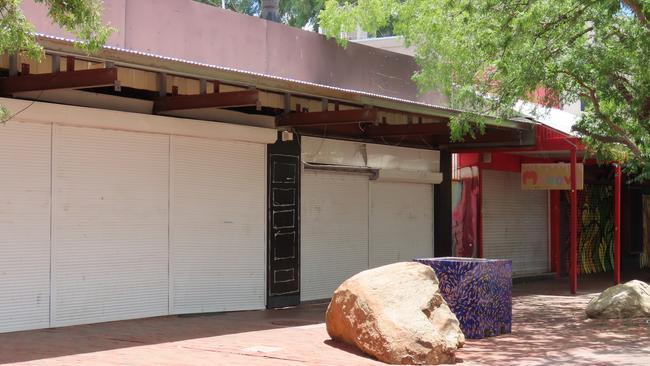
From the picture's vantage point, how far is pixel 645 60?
13.2 meters

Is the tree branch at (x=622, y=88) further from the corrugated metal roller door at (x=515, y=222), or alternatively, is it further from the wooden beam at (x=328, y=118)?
the corrugated metal roller door at (x=515, y=222)

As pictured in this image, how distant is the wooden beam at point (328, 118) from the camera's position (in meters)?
14.7

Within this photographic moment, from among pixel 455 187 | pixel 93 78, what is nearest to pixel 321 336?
pixel 93 78

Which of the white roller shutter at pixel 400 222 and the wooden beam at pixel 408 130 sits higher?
the wooden beam at pixel 408 130

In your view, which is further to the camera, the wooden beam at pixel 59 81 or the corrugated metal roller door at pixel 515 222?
the corrugated metal roller door at pixel 515 222

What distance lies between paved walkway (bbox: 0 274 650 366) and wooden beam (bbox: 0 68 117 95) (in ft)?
10.3

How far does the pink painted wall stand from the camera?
43.0 ft

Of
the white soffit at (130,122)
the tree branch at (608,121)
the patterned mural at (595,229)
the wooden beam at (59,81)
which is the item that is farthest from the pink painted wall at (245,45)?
the patterned mural at (595,229)

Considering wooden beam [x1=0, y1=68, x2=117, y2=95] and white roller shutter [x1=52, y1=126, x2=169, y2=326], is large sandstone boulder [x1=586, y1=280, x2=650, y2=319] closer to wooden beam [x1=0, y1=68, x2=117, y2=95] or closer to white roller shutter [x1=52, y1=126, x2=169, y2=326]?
white roller shutter [x1=52, y1=126, x2=169, y2=326]

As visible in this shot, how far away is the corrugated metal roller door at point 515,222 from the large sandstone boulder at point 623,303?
302 inches

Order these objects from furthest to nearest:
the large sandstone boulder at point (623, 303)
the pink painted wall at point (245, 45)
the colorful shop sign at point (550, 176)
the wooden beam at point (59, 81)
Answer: the colorful shop sign at point (550, 176) → the large sandstone boulder at point (623, 303) → the pink painted wall at point (245, 45) → the wooden beam at point (59, 81)

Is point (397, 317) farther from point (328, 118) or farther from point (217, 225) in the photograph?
point (328, 118)

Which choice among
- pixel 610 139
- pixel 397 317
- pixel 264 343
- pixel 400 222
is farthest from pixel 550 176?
pixel 397 317

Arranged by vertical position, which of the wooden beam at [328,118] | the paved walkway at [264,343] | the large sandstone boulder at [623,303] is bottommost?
the paved walkway at [264,343]
